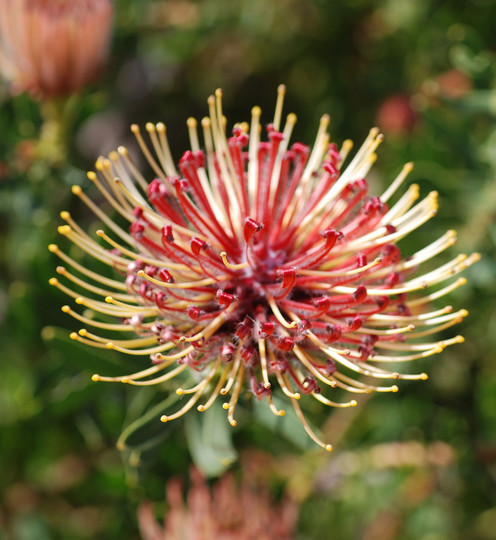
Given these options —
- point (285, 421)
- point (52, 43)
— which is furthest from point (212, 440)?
point (52, 43)

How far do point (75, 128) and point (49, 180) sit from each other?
167mm

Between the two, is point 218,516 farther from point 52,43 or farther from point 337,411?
point 52,43

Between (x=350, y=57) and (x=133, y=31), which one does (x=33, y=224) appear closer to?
(x=133, y=31)

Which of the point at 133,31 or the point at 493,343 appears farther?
the point at 133,31

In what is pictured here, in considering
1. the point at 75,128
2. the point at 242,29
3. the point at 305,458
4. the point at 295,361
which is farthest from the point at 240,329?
the point at 242,29

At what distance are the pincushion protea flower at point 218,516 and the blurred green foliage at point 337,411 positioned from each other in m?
0.09

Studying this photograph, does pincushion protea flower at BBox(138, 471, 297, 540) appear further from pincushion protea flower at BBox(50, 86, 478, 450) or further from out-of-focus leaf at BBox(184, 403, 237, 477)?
pincushion protea flower at BBox(50, 86, 478, 450)

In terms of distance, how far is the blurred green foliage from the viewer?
1543mm

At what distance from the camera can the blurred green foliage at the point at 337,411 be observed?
1543 mm

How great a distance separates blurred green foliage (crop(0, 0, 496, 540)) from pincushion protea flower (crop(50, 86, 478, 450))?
204 mm

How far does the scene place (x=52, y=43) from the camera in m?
1.58

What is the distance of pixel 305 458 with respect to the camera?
5.80 feet

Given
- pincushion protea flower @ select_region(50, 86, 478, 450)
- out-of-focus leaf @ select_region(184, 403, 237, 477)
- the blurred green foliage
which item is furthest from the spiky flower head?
out-of-focus leaf @ select_region(184, 403, 237, 477)

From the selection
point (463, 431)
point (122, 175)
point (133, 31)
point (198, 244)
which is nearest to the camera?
point (198, 244)
